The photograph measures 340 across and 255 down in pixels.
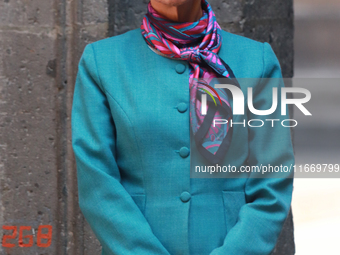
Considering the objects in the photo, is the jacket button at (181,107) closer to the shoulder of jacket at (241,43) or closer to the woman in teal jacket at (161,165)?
the woman in teal jacket at (161,165)

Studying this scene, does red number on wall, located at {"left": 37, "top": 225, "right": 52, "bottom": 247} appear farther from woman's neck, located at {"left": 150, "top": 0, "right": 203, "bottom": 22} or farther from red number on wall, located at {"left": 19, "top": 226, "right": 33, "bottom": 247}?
woman's neck, located at {"left": 150, "top": 0, "right": 203, "bottom": 22}

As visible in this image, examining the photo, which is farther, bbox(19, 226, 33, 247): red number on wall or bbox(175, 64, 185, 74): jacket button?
bbox(19, 226, 33, 247): red number on wall

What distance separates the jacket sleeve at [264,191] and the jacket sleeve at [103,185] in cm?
24

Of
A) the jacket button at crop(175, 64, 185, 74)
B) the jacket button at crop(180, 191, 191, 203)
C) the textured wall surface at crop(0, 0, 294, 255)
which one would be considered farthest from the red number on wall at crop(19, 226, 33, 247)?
the jacket button at crop(175, 64, 185, 74)

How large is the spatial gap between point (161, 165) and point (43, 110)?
0.91 m

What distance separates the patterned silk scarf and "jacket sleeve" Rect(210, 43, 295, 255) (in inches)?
4.1

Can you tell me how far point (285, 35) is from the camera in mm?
2225

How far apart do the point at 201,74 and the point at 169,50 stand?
0.42 feet

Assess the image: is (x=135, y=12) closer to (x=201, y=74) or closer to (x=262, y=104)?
(x=201, y=74)

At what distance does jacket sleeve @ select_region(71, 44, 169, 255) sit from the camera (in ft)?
4.24

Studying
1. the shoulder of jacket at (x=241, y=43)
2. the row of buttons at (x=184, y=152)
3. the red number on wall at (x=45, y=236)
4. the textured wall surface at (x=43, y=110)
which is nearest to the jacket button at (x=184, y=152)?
the row of buttons at (x=184, y=152)

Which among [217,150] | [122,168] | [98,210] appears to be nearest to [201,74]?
[217,150]

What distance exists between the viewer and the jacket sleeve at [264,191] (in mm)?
1320

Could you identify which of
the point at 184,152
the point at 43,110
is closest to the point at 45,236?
the point at 43,110
